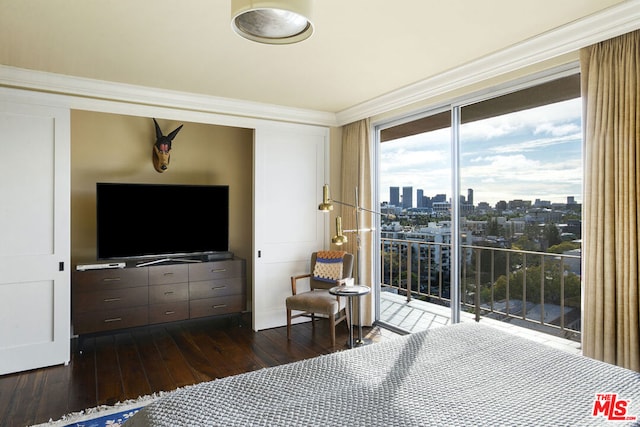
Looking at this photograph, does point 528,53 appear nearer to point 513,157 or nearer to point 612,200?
point 513,157

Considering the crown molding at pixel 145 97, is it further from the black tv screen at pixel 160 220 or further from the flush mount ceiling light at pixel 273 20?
the flush mount ceiling light at pixel 273 20

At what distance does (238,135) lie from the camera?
17.4ft

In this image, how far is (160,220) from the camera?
4402mm

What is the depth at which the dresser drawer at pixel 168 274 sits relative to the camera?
4.17 meters

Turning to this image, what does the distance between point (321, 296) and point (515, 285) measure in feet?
6.00

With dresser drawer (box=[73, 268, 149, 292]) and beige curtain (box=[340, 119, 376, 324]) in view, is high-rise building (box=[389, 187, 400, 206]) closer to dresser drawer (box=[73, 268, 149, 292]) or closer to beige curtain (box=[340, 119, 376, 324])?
beige curtain (box=[340, 119, 376, 324])

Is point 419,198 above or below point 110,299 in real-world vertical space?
above

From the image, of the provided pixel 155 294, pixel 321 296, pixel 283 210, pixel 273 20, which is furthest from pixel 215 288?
pixel 273 20

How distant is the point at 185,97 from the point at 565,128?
3.50 meters

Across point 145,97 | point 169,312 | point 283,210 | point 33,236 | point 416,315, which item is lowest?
point 416,315

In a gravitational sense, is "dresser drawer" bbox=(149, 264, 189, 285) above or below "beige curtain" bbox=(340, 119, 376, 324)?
below

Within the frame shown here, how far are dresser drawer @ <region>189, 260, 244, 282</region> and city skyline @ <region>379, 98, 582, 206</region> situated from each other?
2.27 metres

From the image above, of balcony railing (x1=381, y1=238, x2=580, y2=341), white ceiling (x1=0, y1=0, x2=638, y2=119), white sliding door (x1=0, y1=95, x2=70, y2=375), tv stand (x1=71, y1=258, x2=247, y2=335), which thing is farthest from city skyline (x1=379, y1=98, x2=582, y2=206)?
white sliding door (x1=0, y1=95, x2=70, y2=375)

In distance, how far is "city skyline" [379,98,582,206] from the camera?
2.85 metres
